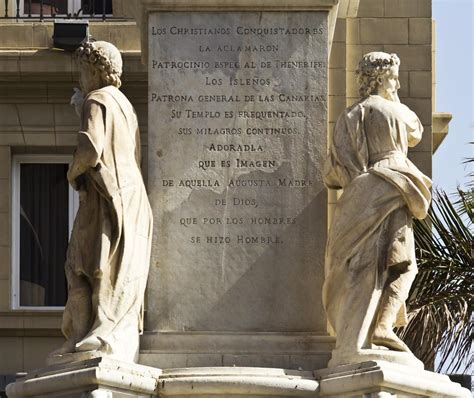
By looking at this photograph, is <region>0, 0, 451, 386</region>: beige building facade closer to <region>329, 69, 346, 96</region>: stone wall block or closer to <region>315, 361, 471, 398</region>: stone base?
<region>329, 69, 346, 96</region>: stone wall block

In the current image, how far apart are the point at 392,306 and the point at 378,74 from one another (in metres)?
2.14

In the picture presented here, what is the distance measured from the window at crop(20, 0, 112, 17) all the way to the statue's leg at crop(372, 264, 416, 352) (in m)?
13.9

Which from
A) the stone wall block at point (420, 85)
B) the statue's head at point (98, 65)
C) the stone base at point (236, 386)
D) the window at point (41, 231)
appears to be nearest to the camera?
the stone base at point (236, 386)

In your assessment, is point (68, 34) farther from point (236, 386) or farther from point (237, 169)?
point (236, 386)

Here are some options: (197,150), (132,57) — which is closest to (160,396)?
(197,150)

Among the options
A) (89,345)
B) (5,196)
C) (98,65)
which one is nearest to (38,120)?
(5,196)

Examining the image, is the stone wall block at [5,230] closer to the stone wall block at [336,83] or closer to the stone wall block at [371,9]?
the stone wall block at [336,83]

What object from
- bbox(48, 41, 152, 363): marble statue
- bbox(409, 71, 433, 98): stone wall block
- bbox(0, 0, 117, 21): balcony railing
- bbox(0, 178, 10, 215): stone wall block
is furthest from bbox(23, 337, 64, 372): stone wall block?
bbox(48, 41, 152, 363): marble statue

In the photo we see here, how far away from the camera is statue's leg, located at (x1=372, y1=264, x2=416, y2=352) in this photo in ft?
90.9

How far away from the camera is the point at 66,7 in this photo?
4138cm

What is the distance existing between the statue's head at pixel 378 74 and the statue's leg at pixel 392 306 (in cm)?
169

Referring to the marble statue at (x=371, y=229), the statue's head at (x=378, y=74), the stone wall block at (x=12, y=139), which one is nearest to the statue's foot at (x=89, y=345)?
the marble statue at (x=371, y=229)

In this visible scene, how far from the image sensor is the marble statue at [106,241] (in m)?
27.8

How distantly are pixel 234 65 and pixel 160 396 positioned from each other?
321 centimetres
